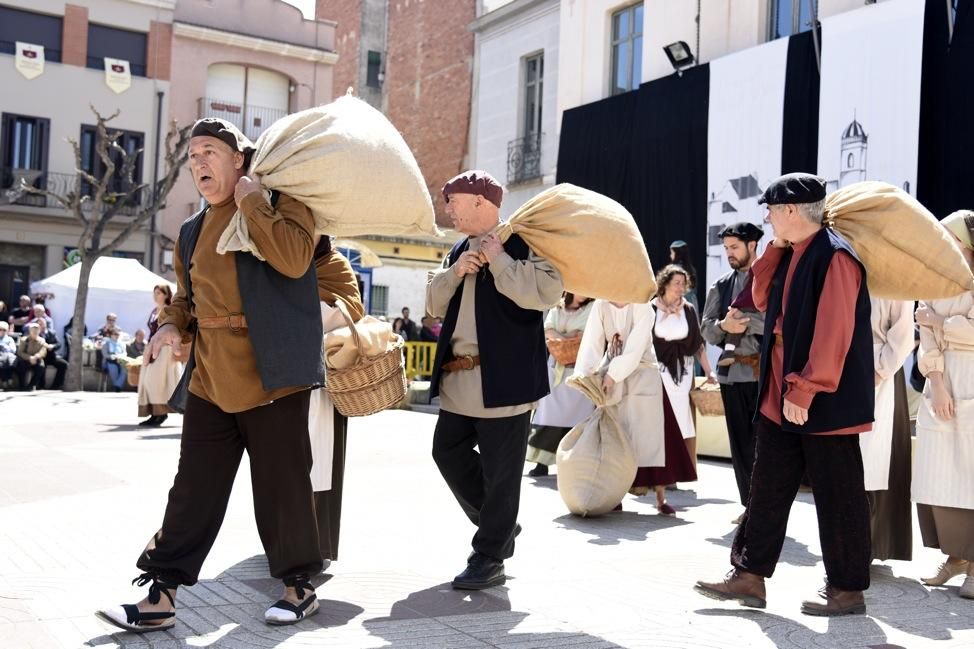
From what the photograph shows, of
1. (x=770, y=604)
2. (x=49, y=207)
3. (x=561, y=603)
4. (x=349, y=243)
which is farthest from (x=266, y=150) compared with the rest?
(x=49, y=207)

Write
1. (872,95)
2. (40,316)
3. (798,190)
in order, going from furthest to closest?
(40,316) → (872,95) → (798,190)

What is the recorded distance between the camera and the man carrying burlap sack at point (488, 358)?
4711 mm

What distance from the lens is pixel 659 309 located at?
806 centimetres

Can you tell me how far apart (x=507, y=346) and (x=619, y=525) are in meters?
2.45

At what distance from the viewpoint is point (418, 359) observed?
21422 millimetres

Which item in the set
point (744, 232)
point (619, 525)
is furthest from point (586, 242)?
point (619, 525)

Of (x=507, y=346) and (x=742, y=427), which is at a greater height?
(x=507, y=346)

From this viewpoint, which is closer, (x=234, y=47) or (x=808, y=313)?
(x=808, y=313)

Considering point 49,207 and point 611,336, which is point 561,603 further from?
point 49,207

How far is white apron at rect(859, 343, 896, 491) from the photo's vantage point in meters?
5.38

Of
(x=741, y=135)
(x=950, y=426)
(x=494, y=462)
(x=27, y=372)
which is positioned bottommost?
(x=27, y=372)

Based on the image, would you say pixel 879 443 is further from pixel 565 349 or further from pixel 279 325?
pixel 565 349

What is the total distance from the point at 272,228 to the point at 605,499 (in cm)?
359

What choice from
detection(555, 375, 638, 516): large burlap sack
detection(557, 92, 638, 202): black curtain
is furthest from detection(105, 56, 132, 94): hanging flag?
detection(555, 375, 638, 516): large burlap sack
